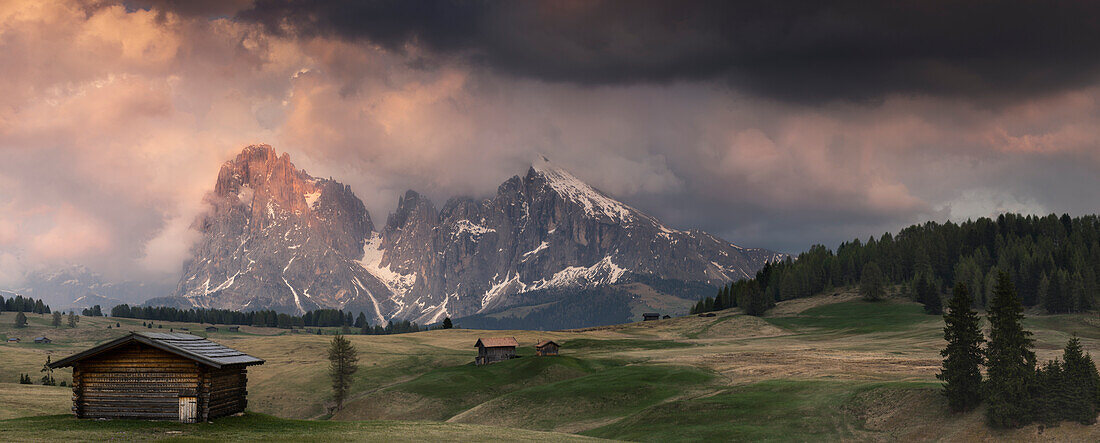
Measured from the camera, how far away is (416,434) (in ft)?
137

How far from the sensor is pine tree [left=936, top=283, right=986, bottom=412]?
179 ft

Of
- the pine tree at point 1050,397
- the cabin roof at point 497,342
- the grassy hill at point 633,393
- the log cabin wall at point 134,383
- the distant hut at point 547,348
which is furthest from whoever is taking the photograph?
Result: the distant hut at point 547,348

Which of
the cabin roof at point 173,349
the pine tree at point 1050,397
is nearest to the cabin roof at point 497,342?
the cabin roof at point 173,349

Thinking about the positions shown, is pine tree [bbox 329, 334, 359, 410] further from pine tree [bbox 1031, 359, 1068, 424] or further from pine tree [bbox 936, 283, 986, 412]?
pine tree [bbox 1031, 359, 1068, 424]

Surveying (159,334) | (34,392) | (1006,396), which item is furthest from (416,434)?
(34,392)

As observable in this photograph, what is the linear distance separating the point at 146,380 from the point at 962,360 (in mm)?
58483

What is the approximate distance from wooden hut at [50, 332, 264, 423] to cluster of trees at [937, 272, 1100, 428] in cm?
5342

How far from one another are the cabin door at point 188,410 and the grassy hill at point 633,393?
1.36 metres

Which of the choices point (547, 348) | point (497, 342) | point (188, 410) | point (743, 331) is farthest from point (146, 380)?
point (743, 331)

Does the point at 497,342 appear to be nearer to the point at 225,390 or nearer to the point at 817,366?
the point at 817,366

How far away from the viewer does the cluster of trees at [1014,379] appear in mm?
48375

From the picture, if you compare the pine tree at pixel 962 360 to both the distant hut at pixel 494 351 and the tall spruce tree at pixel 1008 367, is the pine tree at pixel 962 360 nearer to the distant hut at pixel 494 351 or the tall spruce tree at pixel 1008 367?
the tall spruce tree at pixel 1008 367

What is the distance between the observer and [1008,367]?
51.7 m

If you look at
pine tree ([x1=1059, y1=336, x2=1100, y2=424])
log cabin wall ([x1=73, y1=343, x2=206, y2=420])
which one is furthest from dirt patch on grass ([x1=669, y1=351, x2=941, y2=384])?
log cabin wall ([x1=73, y1=343, x2=206, y2=420])
